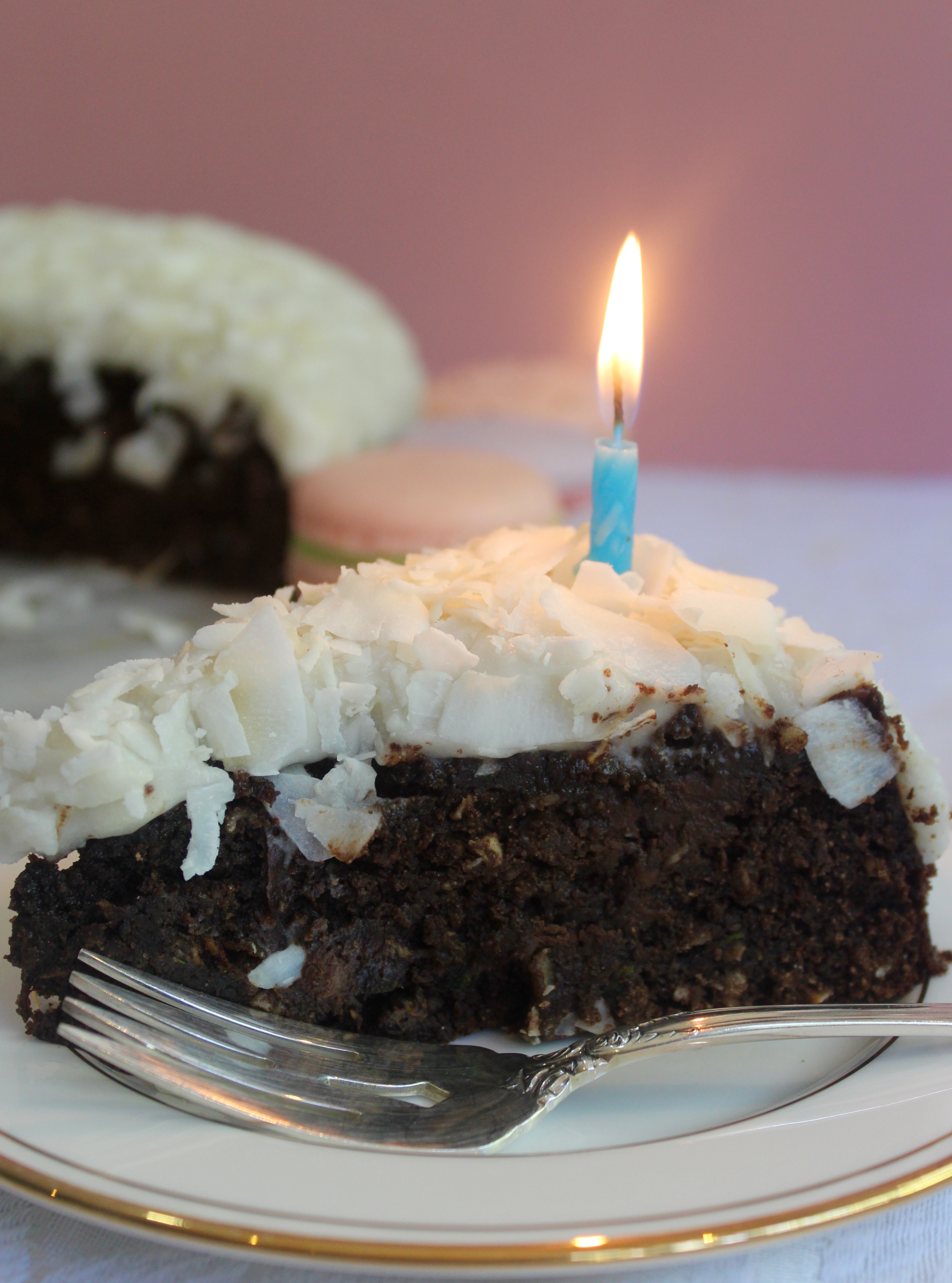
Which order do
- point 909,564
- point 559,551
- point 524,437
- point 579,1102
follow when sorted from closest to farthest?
point 579,1102
point 559,551
point 909,564
point 524,437

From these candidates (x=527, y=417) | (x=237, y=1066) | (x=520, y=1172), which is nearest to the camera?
(x=520, y=1172)

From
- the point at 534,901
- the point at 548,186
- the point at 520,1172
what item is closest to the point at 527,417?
the point at 548,186

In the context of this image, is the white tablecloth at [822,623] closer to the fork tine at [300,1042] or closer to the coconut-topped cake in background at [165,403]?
the fork tine at [300,1042]

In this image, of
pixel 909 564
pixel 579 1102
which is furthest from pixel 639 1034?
pixel 909 564

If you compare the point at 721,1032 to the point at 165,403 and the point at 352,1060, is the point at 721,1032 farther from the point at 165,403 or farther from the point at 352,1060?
the point at 165,403

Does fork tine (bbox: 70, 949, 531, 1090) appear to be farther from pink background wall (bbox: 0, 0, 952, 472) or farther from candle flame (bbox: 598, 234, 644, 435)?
pink background wall (bbox: 0, 0, 952, 472)

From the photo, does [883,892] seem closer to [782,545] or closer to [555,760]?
[555,760]
